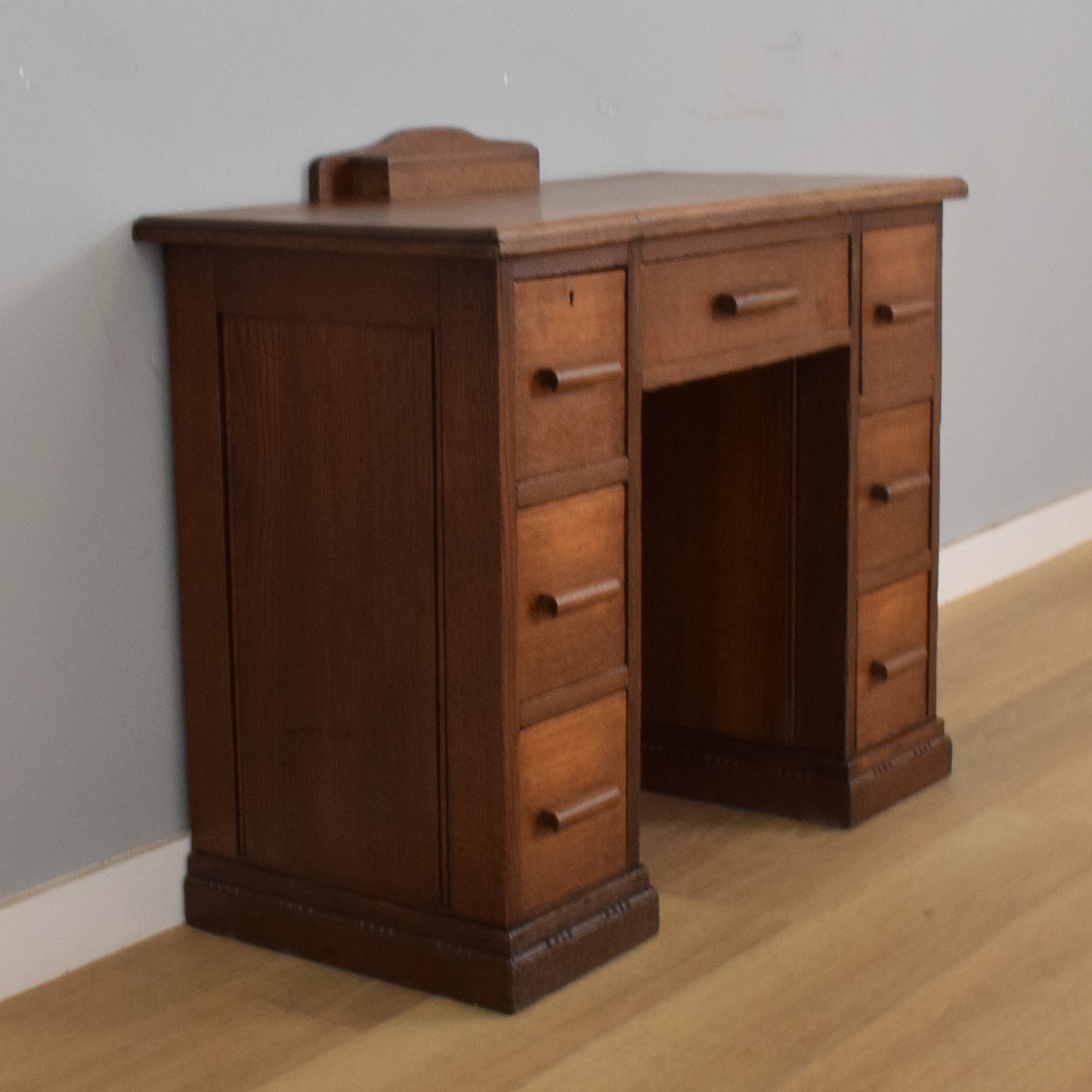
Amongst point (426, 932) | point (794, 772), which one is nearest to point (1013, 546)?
point (794, 772)

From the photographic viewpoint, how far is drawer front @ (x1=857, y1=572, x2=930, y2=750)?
7.63 ft

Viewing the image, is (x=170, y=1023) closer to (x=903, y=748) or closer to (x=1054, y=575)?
(x=903, y=748)

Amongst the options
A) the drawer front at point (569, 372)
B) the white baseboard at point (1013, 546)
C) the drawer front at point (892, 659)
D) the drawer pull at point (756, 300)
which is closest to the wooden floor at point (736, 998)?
the drawer front at point (892, 659)

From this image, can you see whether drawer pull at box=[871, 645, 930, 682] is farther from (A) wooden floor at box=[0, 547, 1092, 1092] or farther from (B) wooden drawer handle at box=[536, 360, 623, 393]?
(B) wooden drawer handle at box=[536, 360, 623, 393]

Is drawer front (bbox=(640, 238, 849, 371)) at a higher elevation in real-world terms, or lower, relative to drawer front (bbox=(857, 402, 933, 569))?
higher

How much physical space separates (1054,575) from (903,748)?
1.28 metres

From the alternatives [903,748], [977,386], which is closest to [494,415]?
[903,748]

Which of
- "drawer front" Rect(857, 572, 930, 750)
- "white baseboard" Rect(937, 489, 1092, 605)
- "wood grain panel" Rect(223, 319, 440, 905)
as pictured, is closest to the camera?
"wood grain panel" Rect(223, 319, 440, 905)

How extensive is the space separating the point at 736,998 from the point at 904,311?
3.01 ft

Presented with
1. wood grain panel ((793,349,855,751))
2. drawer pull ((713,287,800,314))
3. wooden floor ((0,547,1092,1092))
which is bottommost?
wooden floor ((0,547,1092,1092))

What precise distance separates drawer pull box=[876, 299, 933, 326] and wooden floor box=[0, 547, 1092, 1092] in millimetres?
640

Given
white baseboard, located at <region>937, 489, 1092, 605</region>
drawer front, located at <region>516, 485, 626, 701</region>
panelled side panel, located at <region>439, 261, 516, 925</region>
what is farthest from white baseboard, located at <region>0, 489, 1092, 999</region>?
white baseboard, located at <region>937, 489, 1092, 605</region>

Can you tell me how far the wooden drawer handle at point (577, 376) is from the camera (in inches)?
68.1

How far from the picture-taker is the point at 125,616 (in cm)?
194
